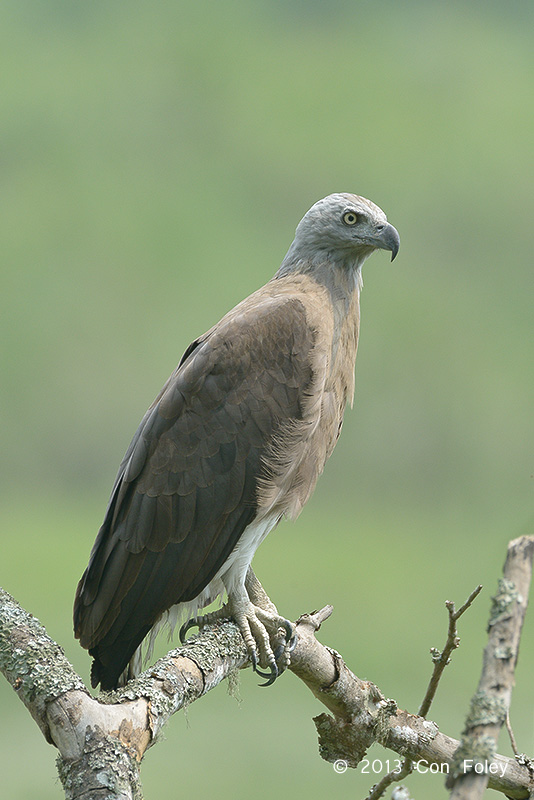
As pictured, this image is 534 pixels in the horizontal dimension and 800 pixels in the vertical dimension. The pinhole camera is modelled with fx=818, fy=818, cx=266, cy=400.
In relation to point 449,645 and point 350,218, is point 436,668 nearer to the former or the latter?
point 449,645

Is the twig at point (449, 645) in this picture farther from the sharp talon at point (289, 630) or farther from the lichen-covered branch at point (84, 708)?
the lichen-covered branch at point (84, 708)

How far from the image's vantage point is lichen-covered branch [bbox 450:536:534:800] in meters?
0.93

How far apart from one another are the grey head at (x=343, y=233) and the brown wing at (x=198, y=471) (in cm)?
27

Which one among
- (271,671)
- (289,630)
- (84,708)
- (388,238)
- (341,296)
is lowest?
(84,708)

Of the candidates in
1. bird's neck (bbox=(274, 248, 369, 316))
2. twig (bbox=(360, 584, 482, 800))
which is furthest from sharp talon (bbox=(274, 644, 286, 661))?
bird's neck (bbox=(274, 248, 369, 316))

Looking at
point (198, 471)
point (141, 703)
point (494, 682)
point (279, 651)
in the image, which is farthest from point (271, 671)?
point (494, 682)

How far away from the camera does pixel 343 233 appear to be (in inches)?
97.3

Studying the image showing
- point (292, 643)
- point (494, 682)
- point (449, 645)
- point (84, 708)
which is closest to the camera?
point (494, 682)

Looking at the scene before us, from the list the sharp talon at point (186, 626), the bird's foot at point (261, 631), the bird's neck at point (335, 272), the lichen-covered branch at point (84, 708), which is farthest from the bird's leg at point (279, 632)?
the bird's neck at point (335, 272)

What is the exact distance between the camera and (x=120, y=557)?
2.37 meters

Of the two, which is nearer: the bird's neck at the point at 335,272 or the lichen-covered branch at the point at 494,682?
the lichen-covered branch at the point at 494,682

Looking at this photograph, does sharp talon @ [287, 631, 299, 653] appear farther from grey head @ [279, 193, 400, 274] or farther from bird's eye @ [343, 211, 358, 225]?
bird's eye @ [343, 211, 358, 225]

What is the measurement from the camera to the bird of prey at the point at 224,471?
7.54 feet

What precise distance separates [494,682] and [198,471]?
149cm
